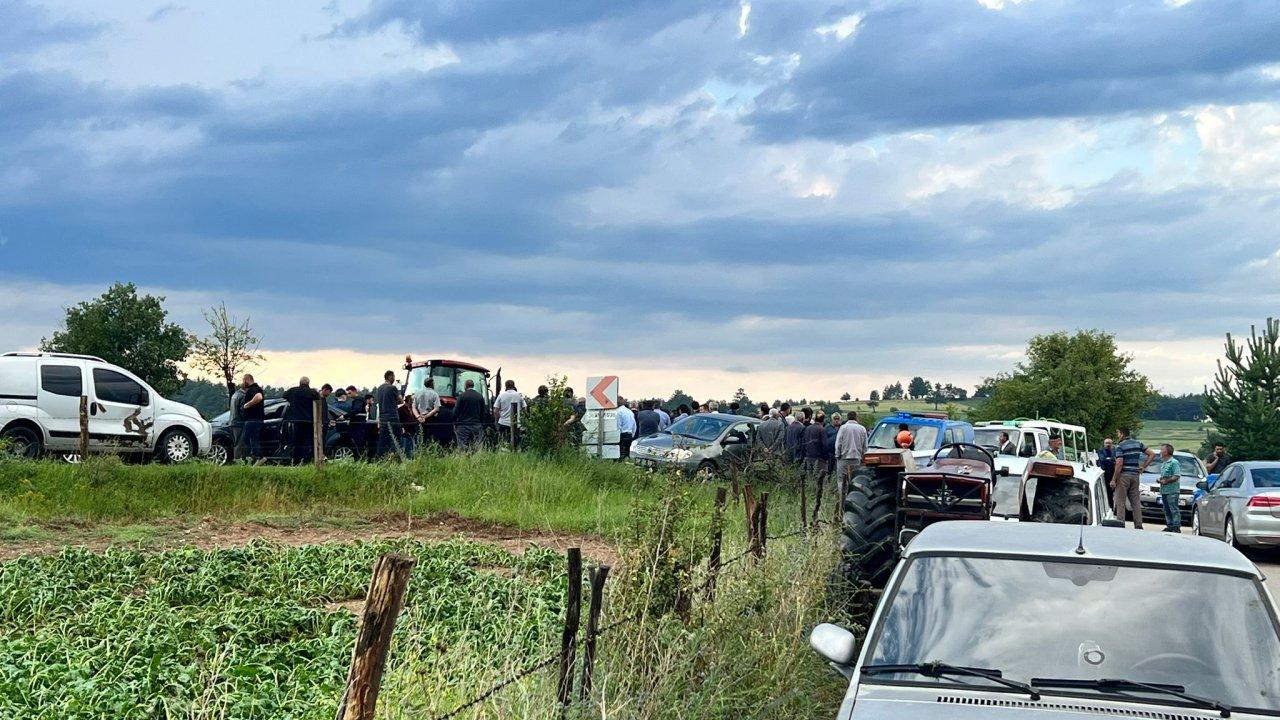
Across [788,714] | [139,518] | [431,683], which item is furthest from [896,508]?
[139,518]

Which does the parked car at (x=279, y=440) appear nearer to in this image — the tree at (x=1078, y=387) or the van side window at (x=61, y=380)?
the van side window at (x=61, y=380)

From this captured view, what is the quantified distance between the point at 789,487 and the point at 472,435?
7.71 m

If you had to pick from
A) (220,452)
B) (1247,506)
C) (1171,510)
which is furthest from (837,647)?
(220,452)

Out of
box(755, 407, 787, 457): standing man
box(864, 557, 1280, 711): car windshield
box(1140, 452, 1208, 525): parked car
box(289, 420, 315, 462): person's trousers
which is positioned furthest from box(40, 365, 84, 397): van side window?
box(1140, 452, 1208, 525): parked car

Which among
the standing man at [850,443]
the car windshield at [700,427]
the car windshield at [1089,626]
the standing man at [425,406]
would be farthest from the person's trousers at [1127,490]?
the car windshield at [1089,626]

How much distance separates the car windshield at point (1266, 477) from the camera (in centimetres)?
2081

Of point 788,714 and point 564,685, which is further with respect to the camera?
point 788,714

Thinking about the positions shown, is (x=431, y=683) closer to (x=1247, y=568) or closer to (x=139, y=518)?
(x=1247, y=568)

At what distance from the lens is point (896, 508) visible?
12297mm

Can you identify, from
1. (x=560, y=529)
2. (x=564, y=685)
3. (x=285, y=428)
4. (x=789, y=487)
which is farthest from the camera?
(x=285, y=428)

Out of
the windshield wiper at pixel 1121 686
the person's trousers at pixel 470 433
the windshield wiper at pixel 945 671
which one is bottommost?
the windshield wiper at pixel 1121 686

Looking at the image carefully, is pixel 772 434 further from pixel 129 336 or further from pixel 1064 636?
pixel 129 336

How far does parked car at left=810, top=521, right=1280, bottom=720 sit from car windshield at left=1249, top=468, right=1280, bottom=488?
53.2 ft

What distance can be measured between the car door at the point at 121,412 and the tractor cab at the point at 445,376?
25.1ft
